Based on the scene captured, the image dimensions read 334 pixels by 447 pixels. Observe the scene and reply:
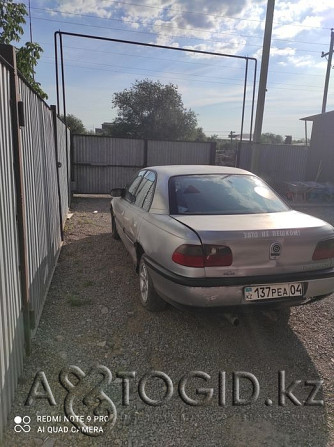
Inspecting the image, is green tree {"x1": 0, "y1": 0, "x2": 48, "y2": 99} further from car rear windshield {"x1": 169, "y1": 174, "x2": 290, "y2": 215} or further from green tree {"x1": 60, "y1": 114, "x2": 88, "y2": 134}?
green tree {"x1": 60, "y1": 114, "x2": 88, "y2": 134}

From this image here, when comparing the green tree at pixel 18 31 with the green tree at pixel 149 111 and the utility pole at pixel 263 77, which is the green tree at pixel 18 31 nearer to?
the utility pole at pixel 263 77

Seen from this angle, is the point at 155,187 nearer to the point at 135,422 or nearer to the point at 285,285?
the point at 285,285

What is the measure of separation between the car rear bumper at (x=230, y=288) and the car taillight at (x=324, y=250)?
0.12 metres

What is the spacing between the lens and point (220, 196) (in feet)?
11.3

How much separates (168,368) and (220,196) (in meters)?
1.70

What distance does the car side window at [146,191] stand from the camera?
3.74m

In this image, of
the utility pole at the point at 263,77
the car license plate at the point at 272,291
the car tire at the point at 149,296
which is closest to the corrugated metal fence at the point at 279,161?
the utility pole at the point at 263,77

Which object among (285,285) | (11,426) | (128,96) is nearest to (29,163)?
(11,426)

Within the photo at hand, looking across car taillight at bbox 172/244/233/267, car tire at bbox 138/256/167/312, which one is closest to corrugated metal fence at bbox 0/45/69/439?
car tire at bbox 138/256/167/312

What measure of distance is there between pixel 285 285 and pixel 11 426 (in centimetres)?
215

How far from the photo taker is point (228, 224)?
2816 millimetres

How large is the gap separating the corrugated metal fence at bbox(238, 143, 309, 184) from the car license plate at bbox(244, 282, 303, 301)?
11.7 m

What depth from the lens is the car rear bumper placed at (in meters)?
2.60

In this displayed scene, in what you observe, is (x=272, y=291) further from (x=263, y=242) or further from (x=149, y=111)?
(x=149, y=111)
